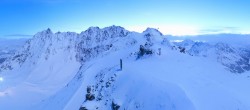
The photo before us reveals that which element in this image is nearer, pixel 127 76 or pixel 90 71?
pixel 127 76

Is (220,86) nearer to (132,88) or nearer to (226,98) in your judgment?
(226,98)

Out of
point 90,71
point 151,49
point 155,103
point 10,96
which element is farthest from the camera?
A: point 10,96

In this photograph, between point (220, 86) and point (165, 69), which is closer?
point (220, 86)

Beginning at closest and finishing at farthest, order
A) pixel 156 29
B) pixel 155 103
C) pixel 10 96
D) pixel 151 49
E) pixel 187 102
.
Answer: pixel 187 102
pixel 155 103
pixel 151 49
pixel 156 29
pixel 10 96

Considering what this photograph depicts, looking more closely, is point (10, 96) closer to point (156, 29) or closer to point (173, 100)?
point (156, 29)

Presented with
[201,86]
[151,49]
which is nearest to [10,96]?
[151,49]

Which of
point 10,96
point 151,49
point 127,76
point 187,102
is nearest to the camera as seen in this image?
point 187,102

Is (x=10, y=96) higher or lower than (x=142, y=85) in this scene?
lower

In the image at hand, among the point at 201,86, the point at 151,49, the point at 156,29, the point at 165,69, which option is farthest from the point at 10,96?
the point at 201,86

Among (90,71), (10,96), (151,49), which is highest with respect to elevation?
(151,49)
